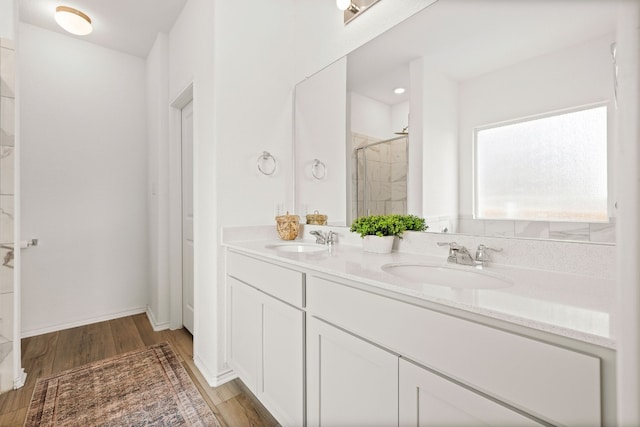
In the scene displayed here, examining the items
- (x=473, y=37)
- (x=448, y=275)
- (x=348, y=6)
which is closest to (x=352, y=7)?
(x=348, y=6)

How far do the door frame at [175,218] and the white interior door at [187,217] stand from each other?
33 mm

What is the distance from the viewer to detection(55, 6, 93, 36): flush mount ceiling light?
2221 millimetres

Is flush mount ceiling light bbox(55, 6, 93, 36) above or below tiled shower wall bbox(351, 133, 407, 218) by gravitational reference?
above

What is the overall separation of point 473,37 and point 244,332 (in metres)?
1.78

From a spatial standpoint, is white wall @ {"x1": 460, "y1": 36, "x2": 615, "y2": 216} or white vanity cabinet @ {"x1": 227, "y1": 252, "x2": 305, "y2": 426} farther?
white vanity cabinet @ {"x1": 227, "y1": 252, "x2": 305, "y2": 426}

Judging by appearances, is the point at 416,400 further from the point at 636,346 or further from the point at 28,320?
the point at 28,320

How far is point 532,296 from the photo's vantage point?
0.75 metres

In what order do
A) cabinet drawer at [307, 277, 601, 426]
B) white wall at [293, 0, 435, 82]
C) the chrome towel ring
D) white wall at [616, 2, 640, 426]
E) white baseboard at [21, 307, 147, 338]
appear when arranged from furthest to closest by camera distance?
white baseboard at [21, 307, 147, 338] < the chrome towel ring < white wall at [293, 0, 435, 82] < cabinet drawer at [307, 277, 601, 426] < white wall at [616, 2, 640, 426]

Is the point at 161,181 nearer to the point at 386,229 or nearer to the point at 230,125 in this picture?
the point at 230,125

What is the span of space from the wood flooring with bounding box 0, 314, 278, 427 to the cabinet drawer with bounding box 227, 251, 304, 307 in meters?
0.68

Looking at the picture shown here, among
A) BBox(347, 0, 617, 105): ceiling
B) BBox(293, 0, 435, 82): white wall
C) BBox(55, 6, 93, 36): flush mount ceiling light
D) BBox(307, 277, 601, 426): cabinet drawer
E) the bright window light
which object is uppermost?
BBox(55, 6, 93, 36): flush mount ceiling light

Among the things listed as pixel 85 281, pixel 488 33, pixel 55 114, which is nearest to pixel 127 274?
pixel 85 281

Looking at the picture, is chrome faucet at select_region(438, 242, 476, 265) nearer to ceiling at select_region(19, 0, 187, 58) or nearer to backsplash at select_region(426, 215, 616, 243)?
backsplash at select_region(426, 215, 616, 243)

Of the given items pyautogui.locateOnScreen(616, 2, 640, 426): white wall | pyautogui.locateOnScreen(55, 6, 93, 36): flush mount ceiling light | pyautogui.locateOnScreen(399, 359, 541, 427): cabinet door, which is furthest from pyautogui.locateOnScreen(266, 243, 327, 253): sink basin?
pyautogui.locateOnScreen(55, 6, 93, 36): flush mount ceiling light
